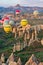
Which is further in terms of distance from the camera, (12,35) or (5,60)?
(12,35)

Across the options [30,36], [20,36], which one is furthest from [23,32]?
[30,36]

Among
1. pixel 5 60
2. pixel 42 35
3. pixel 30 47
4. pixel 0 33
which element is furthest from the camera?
pixel 0 33

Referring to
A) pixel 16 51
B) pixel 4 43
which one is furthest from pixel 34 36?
pixel 16 51

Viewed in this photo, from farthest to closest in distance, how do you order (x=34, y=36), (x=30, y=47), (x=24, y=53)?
(x=34, y=36)
(x=30, y=47)
(x=24, y=53)

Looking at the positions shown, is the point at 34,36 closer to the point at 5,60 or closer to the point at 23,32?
the point at 23,32

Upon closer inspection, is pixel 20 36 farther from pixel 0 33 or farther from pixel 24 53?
pixel 24 53

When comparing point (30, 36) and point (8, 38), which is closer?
point (30, 36)

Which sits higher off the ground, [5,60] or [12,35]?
[5,60]

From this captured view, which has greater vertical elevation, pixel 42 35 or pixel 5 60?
pixel 5 60

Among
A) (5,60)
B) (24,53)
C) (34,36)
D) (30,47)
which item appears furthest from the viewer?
(34,36)
